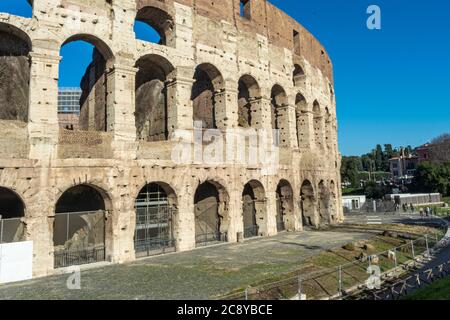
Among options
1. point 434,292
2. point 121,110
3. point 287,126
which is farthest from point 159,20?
point 434,292

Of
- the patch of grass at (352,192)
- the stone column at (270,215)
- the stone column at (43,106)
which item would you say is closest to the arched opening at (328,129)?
the stone column at (270,215)

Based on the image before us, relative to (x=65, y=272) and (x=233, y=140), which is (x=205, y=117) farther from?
(x=65, y=272)

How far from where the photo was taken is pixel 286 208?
22938 mm

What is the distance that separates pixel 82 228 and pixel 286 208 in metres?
12.3

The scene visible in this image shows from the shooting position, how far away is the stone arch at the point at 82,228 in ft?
47.6

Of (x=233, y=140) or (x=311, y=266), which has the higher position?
(x=233, y=140)

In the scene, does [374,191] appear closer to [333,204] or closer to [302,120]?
[333,204]

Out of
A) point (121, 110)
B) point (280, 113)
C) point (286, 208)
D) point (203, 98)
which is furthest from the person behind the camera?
point (280, 113)

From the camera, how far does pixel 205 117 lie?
920 inches

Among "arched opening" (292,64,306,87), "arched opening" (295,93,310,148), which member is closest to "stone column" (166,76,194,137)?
"arched opening" (295,93,310,148)

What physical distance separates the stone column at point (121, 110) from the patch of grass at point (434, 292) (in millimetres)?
11441

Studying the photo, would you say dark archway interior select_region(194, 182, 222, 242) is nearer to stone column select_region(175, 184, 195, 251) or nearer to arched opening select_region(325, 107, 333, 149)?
stone column select_region(175, 184, 195, 251)
